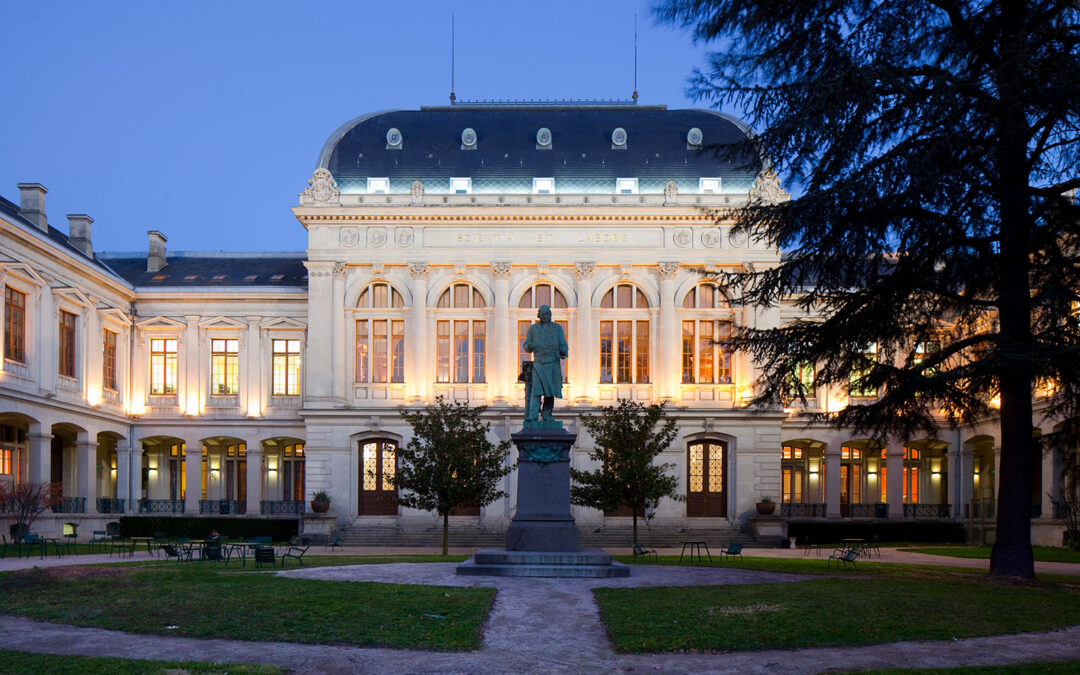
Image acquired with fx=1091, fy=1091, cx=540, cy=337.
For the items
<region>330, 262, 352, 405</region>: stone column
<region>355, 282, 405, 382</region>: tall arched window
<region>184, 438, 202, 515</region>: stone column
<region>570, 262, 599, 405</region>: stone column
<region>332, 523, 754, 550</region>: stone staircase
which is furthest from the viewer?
<region>184, 438, 202, 515</region>: stone column

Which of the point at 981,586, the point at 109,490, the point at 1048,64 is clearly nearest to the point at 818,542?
the point at 981,586

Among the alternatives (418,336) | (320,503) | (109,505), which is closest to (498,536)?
(320,503)

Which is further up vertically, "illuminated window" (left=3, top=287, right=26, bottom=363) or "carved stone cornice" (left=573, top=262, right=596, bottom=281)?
"carved stone cornice" (left=573, top=262, right=596, bottom=281)

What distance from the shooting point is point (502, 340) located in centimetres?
4628

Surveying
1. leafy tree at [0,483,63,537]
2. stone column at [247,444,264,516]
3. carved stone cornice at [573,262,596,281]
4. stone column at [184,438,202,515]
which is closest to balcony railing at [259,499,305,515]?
stone column at [247,444,264,516]

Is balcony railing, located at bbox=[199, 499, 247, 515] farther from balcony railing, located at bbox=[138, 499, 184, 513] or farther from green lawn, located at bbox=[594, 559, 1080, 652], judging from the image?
green lawn, located at bbox=[594, 559, 1080, 652]

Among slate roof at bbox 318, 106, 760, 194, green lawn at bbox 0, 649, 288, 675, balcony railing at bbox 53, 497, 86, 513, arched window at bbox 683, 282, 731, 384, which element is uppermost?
slate roof at bbox 318, 106, 760, 194

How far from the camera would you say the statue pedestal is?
20.0 meters

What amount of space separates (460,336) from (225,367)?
11156mm

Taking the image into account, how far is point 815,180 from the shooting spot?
20.7 metres

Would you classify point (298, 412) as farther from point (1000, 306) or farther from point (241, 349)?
point (1000, 306)

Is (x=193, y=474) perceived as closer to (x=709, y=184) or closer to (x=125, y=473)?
(x=125, y=473)

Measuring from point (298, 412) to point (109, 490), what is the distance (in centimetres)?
1115

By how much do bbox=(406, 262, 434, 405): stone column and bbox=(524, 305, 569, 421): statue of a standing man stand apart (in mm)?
24638
